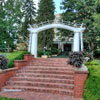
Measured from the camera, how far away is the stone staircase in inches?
179

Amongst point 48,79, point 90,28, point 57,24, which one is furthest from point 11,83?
point 90,28

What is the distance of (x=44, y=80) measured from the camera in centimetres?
508

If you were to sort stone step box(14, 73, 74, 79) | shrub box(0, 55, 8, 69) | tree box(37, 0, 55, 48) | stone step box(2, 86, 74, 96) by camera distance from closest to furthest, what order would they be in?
stone step box(2, 86, 74, 96), shrub box(0, 55, 8, 69), stone step box(14, 73, 74, 79), tree box(37, 0, 55, 48)

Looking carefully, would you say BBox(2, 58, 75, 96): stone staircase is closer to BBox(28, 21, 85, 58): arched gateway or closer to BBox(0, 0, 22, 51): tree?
BBox(28, 21, 85, 58): arched gateway

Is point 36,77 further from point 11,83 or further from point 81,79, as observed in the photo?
point 81,79

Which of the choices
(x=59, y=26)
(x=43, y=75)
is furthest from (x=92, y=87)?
(x=59, y=26)

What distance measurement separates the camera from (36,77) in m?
5.36

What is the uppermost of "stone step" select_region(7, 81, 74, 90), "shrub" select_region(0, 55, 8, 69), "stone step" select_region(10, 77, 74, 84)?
"shrub" select_region(0, 55, 8, 69)

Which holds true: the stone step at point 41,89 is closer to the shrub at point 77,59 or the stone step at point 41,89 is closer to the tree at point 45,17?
the shrub at point 77,59

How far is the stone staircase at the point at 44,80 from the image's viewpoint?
14.9 ft

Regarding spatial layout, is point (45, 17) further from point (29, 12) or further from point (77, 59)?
point (77, 59)

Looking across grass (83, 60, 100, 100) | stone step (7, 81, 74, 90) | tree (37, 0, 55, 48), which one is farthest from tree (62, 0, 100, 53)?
stone step (7, 81, 74, 90)

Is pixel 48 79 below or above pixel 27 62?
below

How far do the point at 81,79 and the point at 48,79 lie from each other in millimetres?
1634
